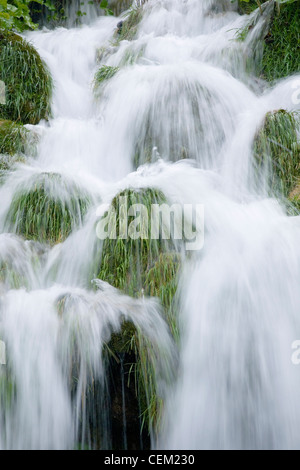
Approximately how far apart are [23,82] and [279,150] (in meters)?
3.04

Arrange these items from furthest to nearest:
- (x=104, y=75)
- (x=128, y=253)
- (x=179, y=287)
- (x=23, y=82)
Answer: (x=104, y=75) → (x=23, y=82) → (x=128, y=253) → (x=179, y=287)

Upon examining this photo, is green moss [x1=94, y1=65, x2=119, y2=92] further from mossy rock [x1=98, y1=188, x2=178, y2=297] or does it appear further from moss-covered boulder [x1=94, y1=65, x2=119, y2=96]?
mossy rock [x1=98, y1=188, x2=178, y2=297]

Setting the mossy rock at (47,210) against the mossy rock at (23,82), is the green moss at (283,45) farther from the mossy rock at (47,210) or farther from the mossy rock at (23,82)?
the mossy rock at (47,210)

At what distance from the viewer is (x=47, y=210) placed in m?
3.57

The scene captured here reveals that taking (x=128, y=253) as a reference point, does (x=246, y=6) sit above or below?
above

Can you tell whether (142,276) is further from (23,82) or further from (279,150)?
(23,82)

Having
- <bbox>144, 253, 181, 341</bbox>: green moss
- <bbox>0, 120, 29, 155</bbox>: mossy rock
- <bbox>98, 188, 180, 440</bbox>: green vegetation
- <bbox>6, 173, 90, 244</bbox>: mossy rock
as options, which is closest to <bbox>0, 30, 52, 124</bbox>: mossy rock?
<bbox>0, 120, 29, 155</bbox>: mossy rock

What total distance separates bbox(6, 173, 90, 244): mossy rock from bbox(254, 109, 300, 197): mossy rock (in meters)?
1.51

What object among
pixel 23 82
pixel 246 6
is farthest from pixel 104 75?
pixel 246 6

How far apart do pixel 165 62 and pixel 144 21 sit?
4.80 feet

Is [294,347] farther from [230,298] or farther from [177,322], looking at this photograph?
[177,322]

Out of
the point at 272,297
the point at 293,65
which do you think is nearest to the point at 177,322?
the point at 272,297

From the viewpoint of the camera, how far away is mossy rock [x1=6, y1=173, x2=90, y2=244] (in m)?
3.49

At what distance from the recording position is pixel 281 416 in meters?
2.28
